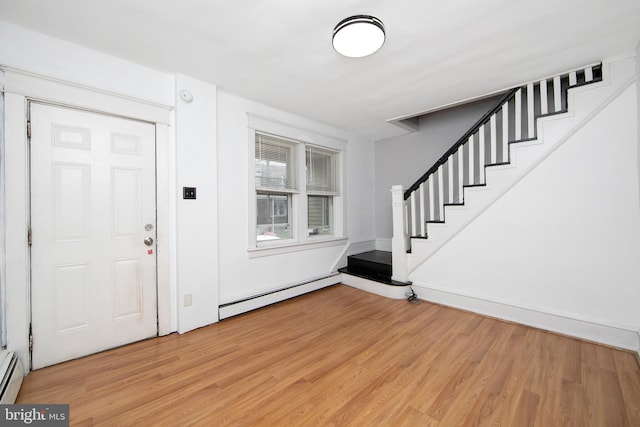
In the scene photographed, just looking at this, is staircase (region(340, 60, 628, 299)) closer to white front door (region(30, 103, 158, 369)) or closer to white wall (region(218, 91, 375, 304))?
white wall (region(218, 91, 375, 304))

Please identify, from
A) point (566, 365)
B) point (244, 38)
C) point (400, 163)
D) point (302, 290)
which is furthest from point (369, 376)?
point (400, 163)

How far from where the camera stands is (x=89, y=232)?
7.08ft

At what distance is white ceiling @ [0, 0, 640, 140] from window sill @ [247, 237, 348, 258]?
1925 millimetres

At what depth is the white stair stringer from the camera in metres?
2.30

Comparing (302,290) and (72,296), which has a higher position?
(72,296)

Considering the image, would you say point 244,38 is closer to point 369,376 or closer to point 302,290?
point 369,376

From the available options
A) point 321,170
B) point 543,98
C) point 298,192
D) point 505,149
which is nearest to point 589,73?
point 543,98

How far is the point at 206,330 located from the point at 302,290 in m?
1.41

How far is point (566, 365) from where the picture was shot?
1995 millimetres

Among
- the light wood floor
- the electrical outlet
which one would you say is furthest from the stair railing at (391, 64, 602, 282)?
the electrical outlet

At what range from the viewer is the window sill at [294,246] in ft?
10.6

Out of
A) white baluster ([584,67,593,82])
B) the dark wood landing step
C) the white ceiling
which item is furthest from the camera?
the dark wood landing step

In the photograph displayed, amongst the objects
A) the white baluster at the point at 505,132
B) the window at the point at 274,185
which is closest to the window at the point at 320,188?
the window at the point at 274,185

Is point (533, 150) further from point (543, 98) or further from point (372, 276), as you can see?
point (372, 276)
